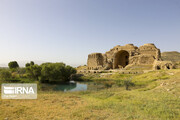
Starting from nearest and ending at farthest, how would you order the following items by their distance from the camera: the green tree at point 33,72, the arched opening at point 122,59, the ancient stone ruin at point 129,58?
the green tree at point 33,72
the ancient stone ruin at point 129,58
the arched opening at point 122,59

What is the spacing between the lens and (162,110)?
7516 mm

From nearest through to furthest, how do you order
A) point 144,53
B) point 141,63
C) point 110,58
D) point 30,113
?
point 30,113 → point 141,63 → point 144,53 → point 110,58

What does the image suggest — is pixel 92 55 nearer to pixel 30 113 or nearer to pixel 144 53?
pixel 144 53

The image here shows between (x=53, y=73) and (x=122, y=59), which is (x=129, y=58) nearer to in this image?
(x=122, y=59)

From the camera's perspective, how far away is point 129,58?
48.8m

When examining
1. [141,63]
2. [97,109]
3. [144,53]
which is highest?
[144,53]

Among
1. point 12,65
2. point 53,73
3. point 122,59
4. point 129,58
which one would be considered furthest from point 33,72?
point 12,65

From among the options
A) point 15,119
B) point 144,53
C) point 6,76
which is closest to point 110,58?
point 144,53

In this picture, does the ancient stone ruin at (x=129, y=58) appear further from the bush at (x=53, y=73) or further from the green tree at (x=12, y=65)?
the green tree at (x=12, y=65)

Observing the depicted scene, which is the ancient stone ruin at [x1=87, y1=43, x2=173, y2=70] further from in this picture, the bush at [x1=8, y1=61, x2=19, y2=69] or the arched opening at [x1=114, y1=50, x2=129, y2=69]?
the bush at [x1=8, y1=61, x2=19, y2=69]

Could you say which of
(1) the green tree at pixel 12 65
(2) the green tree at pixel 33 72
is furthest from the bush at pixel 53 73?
(1) the green tree at pixel 12 65

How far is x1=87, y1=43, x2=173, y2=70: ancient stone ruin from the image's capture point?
42.0 metres

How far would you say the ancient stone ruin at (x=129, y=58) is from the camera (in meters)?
42.0

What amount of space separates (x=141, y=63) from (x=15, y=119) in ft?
146
